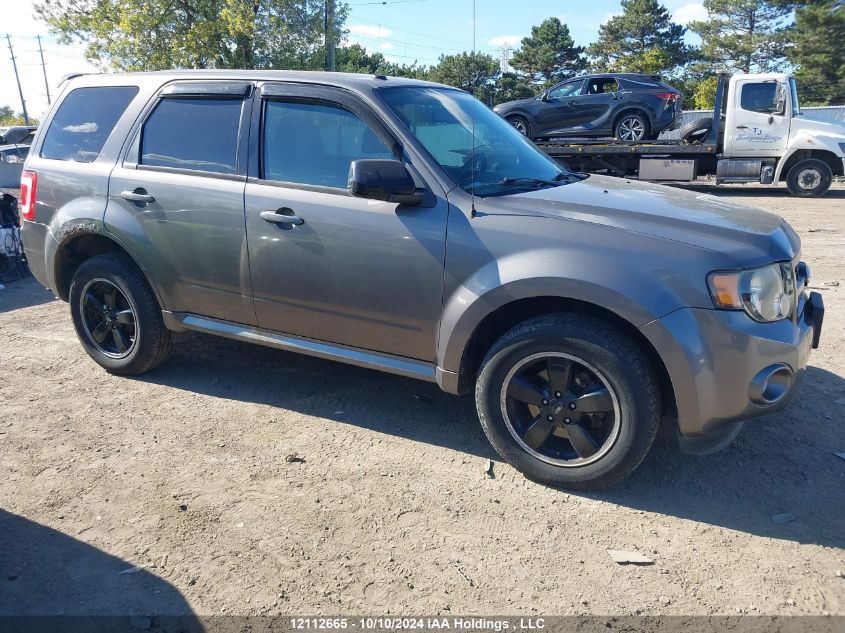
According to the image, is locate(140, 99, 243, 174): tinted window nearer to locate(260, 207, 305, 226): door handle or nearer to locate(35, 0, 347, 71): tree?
locate(260, 207, 305, 226): door handle

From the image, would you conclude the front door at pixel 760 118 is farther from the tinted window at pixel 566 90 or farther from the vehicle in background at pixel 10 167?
the vehicle in background at pixel 10 167

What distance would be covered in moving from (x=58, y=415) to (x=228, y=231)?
157 centimetres

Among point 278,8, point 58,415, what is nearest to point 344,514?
point 58,415

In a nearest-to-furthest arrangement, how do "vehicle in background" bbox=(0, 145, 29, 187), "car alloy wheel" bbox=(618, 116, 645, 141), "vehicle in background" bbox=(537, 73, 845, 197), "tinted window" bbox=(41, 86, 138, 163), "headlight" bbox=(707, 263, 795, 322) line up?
"headlight" bbox=(707, 263, 795, 322) → "tinted window" bbox=(41, 86, 138, 163) → "vehicle in background" bbox=(0, 145, 29, 187) → "vehicle in background" bbox=(537, 73, 845, 197) → "car alloy wheel" bbox=(618, 116, 645, 141)

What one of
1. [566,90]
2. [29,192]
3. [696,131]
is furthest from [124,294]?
[696,131]

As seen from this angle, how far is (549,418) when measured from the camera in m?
3.33

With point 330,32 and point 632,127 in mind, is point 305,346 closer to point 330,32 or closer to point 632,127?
point 632,127

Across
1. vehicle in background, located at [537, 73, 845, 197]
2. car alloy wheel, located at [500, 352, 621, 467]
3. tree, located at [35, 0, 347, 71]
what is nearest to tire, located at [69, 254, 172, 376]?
car alloy wheel, located at [500, 352, 621, 467]

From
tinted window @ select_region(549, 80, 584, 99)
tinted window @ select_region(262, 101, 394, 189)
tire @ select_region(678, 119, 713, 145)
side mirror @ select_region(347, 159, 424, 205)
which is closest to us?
side mirror @ select_region(347, 159, 424, 205)

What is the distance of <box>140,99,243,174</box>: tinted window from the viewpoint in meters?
4.09

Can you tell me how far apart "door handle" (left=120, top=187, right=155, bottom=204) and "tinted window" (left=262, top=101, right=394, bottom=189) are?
84 cm

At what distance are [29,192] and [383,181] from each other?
2.93 m

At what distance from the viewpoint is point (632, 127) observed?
15.8m

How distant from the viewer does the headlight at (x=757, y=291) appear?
116 inches
